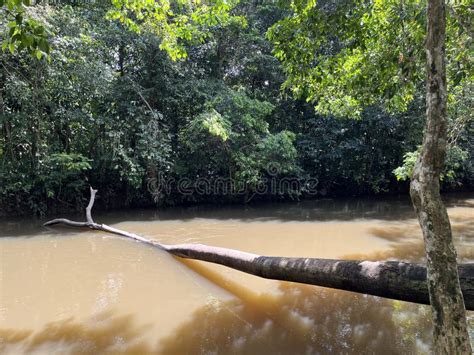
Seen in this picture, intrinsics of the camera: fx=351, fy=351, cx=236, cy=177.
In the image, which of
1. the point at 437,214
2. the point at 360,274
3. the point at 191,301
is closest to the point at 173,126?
the point at 191,301

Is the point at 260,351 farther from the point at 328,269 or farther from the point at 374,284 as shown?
the point at 374,284

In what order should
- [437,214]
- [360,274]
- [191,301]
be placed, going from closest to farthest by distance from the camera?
[437,214] < [360,274] < [191,301]

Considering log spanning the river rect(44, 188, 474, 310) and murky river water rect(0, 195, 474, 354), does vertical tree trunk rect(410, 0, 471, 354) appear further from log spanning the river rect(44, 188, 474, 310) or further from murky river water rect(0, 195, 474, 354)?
murky river water rect(0, 195, 474, 354)

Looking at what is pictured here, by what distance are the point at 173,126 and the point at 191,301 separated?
8.98m

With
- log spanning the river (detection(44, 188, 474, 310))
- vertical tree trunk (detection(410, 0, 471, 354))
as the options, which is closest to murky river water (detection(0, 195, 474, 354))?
log spanning the river (detection(44, 188, 474, 310))

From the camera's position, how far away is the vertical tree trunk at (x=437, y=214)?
5.64 ft

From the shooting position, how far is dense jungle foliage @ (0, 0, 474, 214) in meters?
9.14

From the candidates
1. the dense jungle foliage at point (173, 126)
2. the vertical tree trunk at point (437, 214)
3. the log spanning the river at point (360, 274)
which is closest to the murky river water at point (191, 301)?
the log spanning the river at point (360, 274)

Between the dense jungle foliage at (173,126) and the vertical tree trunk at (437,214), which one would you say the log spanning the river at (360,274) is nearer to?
the vertical tree trunk at (437,214)

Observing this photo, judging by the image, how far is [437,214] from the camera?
183cm

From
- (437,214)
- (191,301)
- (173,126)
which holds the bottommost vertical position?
(191,301)

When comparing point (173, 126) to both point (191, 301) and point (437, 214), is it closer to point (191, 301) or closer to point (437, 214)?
point (191, 301)

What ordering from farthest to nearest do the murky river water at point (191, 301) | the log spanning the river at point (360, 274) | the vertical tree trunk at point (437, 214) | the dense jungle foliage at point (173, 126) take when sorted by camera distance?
the dense jungle foliage at point (173, 126) → the murky river water at point (191, 301) → the log spanning the river at point (360, 274) → the vertical tree trunk at point (437, 214)

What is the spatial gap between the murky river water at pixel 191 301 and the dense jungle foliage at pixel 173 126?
2.76m
